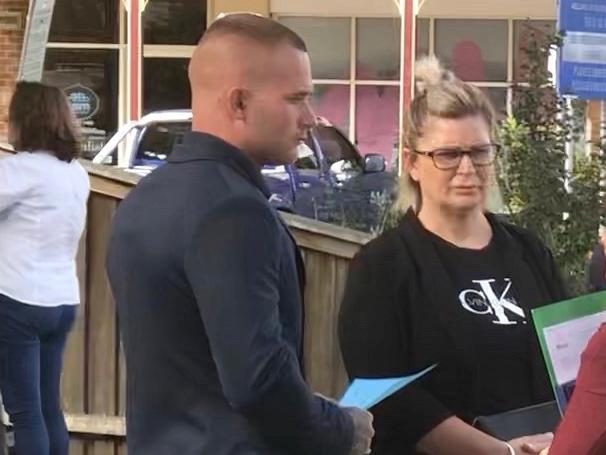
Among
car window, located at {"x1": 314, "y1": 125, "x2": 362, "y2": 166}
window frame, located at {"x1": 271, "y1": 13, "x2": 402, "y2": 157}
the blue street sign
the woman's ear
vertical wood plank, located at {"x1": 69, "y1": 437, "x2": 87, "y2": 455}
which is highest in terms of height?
the blue street sign

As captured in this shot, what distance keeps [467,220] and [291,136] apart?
832 mm

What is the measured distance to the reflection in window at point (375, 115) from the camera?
65.5 feet

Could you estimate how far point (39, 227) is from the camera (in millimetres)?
5301

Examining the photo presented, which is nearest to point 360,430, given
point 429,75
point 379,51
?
point 429,75

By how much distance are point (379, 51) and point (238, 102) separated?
706 inches

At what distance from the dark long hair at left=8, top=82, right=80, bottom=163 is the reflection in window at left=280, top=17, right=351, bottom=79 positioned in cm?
1518

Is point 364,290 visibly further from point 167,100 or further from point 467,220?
point 167,100

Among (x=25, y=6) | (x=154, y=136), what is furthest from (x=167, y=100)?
(x=154, y=136)

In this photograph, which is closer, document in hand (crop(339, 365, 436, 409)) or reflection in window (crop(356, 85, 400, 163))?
document in hand (crop(339, 365, 436, 409))

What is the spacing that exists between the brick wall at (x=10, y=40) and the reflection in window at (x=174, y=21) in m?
2.63

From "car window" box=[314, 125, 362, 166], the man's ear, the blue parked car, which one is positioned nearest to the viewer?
the man's ear

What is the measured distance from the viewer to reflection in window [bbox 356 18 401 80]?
20.3 metres

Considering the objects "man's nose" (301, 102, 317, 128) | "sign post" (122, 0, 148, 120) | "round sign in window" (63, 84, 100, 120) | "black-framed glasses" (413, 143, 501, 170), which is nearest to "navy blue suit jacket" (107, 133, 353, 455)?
"man's nose" (301, 102, 317, 128)

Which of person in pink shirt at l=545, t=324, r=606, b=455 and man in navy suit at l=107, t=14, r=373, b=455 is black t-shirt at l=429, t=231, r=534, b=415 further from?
person in pink shirt at l=545, t=324, r=606, b=455
